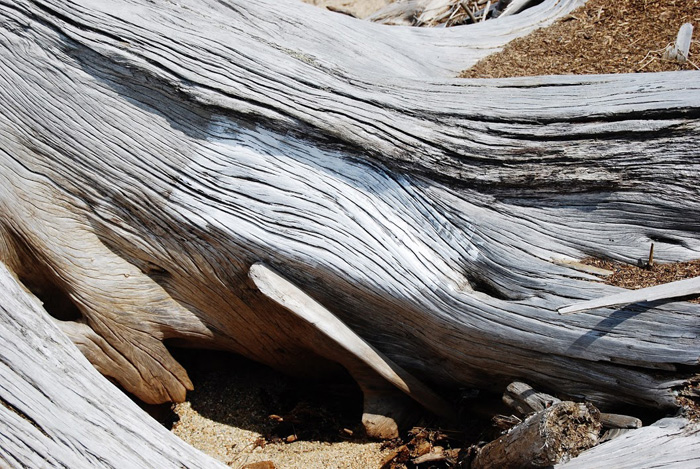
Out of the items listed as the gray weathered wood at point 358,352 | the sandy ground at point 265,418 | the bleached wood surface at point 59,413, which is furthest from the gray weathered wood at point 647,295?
the bleached wood surface at point 59,413

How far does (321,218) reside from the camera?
3566 millimetres

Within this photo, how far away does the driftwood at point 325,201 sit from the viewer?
3154mm

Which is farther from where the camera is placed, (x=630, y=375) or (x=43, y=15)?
(x=43, y=15)

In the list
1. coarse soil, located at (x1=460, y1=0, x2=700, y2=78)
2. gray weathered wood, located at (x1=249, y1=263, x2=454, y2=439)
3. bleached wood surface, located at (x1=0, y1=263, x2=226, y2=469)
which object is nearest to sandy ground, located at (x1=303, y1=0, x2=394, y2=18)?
coarse soil, located at (x1=460, y1=0, x2=700, y2=78)

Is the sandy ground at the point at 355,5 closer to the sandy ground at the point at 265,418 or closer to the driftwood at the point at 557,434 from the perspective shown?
the sandy ground at the point at 265,418

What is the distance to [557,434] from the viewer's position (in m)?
2.58

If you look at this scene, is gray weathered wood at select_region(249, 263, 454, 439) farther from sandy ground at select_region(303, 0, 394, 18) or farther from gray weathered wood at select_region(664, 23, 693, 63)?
sandy ground at select_region(303, 0, 394, 18)

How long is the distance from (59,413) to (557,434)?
2.18 metres

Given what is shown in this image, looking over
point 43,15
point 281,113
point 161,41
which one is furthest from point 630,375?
point 43,15

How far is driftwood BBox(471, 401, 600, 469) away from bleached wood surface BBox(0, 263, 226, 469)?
1.46 metres

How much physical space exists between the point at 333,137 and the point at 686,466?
229cm

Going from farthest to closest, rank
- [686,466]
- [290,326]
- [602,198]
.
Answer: [290,326], [602,198], [686,466]

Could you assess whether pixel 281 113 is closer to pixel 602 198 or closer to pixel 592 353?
pixel 602 198

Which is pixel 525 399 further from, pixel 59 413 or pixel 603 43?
pixel 603 43
